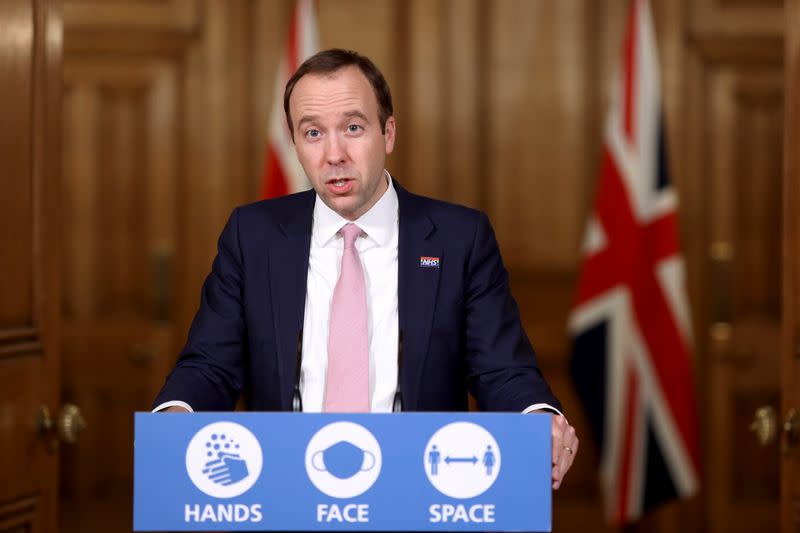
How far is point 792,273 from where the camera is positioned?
2.55 m

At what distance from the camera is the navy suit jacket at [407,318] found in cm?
214

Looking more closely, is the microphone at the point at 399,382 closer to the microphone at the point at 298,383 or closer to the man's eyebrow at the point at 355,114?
the microphone at the point at 298,383

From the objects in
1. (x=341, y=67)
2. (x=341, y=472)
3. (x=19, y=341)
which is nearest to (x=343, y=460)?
(x=341, y=472)

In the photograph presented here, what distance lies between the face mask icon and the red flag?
281 cm

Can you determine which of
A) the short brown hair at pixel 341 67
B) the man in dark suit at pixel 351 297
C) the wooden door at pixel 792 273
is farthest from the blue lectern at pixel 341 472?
the wooden door at pixel 792 273

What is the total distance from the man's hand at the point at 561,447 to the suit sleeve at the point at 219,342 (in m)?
0.66

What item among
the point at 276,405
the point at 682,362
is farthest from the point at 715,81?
the point at 276,405

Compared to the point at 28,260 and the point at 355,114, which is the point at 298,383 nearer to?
the point at 355,114

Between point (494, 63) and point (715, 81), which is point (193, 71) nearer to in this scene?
point (494, 63)

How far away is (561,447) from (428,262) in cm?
52

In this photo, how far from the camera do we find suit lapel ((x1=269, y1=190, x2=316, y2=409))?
2125 millimetres

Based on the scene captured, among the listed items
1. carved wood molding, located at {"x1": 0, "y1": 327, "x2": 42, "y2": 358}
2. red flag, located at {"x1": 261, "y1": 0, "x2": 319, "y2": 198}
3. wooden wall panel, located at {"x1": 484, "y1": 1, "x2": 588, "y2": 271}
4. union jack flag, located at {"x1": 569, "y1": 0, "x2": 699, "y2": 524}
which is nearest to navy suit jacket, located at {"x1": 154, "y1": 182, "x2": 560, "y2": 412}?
carved wood molding, located at {"x1": 0, "y1": 327, "x2": 42, "y2": 358}

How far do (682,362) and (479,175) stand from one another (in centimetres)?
124

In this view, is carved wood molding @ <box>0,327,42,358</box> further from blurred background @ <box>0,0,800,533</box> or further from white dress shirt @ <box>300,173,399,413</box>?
blurred background @ <box>0,0,800,533</box>
